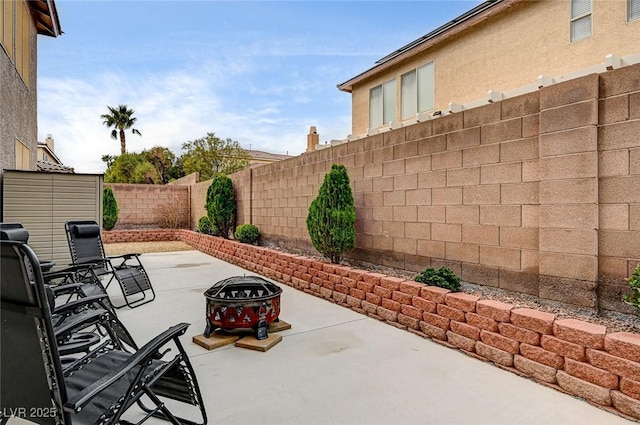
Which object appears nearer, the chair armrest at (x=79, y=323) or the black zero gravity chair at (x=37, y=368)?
the black zero gravity chair at (x=37, y=368)

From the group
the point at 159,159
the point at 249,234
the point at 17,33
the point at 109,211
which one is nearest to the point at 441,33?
the point at 249,234

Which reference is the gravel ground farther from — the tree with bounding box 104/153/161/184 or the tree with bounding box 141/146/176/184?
the tree with bounding box 141/146/176/184

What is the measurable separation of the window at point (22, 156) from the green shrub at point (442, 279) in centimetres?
811

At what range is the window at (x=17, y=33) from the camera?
236 inches

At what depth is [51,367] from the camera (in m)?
1.64

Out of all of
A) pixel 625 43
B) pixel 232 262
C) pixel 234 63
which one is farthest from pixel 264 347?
pixel 234 63

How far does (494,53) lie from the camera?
27.2 ft

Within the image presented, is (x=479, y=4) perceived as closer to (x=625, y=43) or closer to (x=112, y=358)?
(x=625, y=43)

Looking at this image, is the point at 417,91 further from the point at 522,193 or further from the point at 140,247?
the point at 140,247

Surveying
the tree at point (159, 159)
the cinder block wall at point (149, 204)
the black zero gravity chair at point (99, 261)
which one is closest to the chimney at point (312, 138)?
the cinder block wall at point (149, 204)

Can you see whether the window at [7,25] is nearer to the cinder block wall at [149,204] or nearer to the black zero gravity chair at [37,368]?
the black zero gravity chair at [37,368]

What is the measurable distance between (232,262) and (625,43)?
9323 mm

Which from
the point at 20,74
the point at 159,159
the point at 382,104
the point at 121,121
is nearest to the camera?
the point at 20,74

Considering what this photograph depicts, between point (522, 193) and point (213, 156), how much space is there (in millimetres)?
22531
